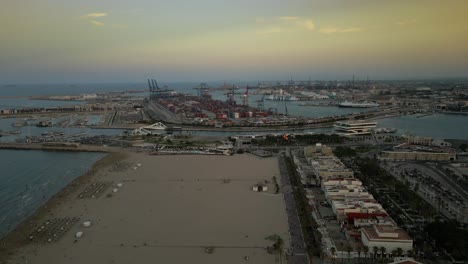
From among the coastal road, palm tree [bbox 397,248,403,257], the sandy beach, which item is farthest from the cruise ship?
palm tree [bbox 397,248,403,257]

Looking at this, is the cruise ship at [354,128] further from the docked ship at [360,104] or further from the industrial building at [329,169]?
the docked ship at [360,104]

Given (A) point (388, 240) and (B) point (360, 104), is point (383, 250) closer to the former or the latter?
(A) point (388, 240)

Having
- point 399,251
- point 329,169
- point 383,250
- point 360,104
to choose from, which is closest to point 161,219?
point 383,250

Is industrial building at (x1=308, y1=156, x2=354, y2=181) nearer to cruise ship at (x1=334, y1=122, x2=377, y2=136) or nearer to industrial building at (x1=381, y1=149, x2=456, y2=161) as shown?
industrial building at (x1=381, y1=149, x2=456, y2=161)

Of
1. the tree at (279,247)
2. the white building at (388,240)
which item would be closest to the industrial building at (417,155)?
the white building at (388,240)

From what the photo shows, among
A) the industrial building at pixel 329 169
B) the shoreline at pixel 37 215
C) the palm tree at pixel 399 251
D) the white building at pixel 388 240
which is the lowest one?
the shoreline at pixel 37 215
